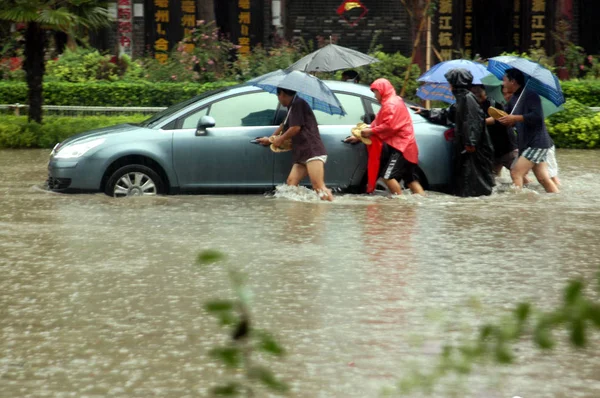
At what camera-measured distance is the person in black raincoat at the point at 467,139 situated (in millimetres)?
11812

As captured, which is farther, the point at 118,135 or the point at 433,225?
the point at 118,135

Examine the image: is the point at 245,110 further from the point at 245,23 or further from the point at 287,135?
the point at 245,23

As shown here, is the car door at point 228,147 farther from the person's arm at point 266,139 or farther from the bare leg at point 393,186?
the bare leg at point 393,186

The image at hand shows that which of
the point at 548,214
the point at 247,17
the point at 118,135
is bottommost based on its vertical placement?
the point at 548,214

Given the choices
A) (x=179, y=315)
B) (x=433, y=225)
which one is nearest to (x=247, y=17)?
(x=433, y=225)

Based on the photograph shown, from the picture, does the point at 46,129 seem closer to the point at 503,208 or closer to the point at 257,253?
the point at 503,208

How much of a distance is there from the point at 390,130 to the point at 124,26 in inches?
642

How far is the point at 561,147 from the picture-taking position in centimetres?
1895

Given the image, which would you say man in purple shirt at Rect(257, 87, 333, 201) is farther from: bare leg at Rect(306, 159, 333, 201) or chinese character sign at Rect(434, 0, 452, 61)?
chinese character sign at Rect(434, 0, 452, 61)

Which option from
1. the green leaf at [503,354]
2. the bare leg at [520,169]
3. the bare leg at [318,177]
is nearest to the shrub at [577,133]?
the bare leg at [520,169]

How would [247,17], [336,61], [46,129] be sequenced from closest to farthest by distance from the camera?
[336,61] → [46,129] → [247,17]

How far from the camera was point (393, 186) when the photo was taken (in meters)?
12.0

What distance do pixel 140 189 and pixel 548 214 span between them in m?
4.23

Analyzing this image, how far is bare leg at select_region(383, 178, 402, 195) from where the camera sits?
39.1 feet
